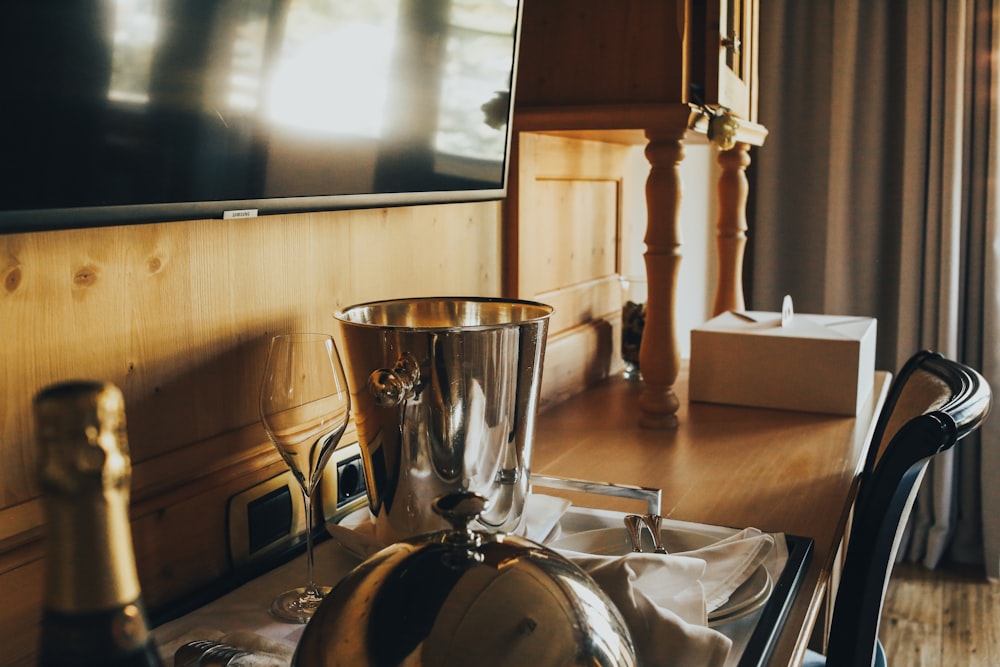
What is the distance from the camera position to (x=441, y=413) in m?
0.89

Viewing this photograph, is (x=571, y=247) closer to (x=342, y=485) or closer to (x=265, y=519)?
(x=342, y=485)

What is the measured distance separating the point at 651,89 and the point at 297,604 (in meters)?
1.00

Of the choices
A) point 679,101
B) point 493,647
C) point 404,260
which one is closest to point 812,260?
point 679,101

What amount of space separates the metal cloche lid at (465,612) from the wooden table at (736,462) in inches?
13.6

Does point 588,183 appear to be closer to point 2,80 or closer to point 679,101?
point 679,101

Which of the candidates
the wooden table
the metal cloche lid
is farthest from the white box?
the metal cloche lid

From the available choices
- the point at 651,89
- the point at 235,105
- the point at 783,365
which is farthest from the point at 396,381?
the point at 783,365

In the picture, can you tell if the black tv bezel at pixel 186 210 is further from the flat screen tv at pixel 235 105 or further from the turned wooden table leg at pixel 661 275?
the turned wooden table leg at pixel 661 275

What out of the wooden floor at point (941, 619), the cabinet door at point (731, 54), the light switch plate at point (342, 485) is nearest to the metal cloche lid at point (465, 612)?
Answer: the light switch plate at point (342, 485)

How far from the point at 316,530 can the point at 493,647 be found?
0.59 metres

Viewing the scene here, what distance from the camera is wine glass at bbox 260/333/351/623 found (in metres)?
0.81

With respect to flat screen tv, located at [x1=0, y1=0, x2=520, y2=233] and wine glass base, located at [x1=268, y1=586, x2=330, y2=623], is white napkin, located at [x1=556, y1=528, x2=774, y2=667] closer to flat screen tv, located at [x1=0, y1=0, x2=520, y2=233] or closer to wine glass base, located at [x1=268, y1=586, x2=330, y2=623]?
wine glass base, located at [x1=268, y1=586, x2=330, y2=623]

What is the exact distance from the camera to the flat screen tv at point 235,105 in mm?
632

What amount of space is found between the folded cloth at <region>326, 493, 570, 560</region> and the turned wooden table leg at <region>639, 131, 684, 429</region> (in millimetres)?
556
